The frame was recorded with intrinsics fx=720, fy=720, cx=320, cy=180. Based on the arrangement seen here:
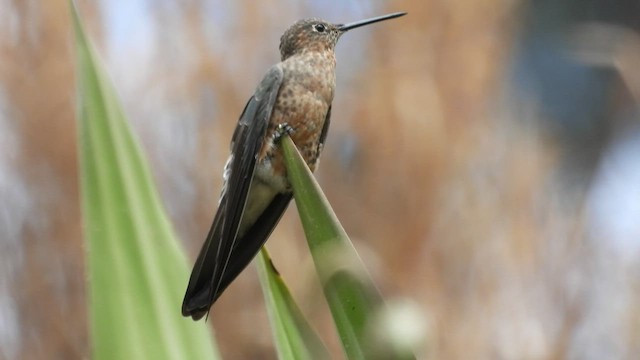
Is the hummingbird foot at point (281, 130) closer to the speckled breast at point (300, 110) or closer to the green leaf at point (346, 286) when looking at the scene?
the speckled breast at point (300, 110)

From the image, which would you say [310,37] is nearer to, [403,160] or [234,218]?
[234,218]

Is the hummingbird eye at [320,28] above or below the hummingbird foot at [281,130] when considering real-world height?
above

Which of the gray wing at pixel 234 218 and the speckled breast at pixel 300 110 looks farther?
the speckled breast at pixel 300 110

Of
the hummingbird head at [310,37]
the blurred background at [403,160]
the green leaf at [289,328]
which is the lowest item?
the blurred background at [403,160]

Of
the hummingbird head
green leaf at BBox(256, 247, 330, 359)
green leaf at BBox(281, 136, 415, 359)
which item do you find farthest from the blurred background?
green leaf at BBox(281, 136, 415, 359)

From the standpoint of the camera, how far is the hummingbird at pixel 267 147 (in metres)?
0.68

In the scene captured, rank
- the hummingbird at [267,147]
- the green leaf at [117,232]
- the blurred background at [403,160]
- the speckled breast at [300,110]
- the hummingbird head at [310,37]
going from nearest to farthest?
the green leaf at [117,232] → the hummingbird at [267,147] → the speckled breast at [300,110] → the hummingbird head at [310,37] → the blurred background at [403,160]

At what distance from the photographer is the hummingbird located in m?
0.68

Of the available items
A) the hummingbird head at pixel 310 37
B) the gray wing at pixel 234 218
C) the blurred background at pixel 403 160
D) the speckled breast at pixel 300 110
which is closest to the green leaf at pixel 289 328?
the gray wing at pixel 234 218

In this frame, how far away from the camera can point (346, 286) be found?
1.42ft

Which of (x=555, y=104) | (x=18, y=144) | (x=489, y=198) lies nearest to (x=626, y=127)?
(x=555, y=104)

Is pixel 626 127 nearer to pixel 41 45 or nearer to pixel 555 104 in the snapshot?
pixel 555 104

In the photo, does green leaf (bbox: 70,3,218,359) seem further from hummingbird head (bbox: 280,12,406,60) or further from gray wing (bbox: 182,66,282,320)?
hummingbird head (bbox: 280,12,406,60)

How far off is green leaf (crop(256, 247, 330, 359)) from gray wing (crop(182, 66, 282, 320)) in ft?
0.20
